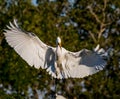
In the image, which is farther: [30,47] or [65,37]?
[65,37]

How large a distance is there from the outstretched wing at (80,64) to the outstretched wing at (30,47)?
1.20 ft

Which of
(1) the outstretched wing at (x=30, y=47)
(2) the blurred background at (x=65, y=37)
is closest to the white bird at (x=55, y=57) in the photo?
(1) the outstretched wing at (x=30, y=47)

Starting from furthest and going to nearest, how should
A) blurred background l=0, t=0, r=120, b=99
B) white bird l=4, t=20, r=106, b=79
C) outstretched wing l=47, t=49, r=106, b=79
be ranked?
blurred background l=0, t=0, r=120, b=99
outstretched wing l=47, t=49, r=106, b=79
white bird l=4, t=20, r=106, b=79

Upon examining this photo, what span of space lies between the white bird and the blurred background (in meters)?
10.1

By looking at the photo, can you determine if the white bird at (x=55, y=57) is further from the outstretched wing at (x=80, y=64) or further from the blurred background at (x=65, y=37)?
the blurred background at (x=65, y=37)

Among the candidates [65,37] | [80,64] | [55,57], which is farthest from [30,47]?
[65,37]

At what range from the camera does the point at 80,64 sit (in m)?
17.6

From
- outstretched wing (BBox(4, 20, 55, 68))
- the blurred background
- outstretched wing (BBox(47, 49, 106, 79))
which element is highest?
the blurred background

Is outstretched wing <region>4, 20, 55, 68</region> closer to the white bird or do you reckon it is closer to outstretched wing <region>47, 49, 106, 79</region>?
the white bird

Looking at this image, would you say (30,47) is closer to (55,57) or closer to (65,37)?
(55,57)

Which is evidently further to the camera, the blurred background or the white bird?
the blurred background

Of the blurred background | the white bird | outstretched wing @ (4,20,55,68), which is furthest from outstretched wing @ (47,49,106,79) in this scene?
the blurred background

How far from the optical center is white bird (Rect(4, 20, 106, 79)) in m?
17.0

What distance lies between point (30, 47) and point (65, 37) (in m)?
16.6
